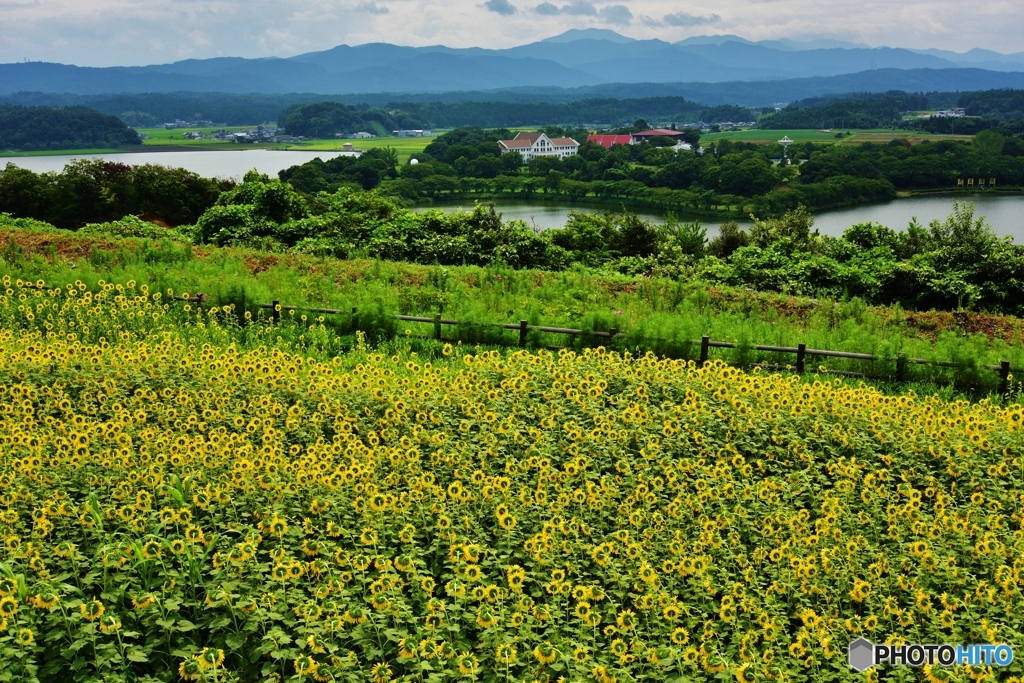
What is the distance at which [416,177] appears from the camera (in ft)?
266

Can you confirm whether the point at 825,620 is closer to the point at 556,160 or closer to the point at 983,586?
the point at 983,586

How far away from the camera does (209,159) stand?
111 meters

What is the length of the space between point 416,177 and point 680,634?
7817cm

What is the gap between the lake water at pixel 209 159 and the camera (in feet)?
305

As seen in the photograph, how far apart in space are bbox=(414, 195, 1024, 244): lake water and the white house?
3513cm

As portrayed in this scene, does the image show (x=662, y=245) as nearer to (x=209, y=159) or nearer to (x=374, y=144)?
(x=209, y=159)

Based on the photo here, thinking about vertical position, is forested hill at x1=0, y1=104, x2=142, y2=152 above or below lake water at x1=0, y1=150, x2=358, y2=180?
above

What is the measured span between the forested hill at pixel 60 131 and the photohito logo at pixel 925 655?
446 feet

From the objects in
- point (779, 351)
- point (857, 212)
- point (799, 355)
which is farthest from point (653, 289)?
point (857, 212)

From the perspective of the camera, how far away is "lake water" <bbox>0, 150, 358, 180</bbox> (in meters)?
92.9

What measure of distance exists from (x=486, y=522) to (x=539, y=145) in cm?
10944

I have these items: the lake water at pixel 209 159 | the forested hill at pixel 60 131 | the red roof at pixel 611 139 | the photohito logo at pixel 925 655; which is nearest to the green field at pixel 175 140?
the forested hill at pixel 60 131

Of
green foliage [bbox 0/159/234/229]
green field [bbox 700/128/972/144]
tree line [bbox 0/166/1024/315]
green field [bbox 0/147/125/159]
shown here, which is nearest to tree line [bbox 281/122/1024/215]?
green foliage [bbox 0/159/234/229]

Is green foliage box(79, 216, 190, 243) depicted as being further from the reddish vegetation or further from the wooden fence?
the wooden fence
